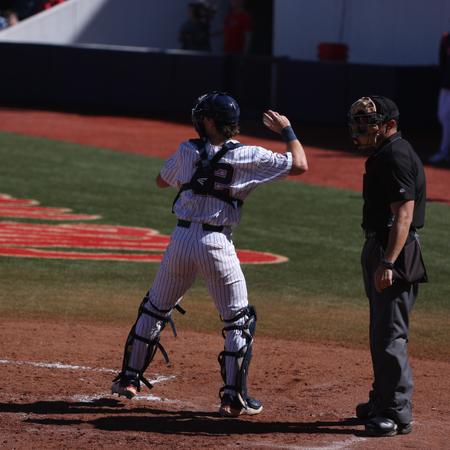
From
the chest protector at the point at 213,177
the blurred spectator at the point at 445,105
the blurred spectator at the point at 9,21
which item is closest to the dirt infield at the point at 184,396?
the chest protector at the point at 213,177

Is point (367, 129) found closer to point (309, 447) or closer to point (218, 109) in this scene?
point (218, 109)

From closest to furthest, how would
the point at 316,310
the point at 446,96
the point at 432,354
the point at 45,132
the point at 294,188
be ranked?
the point at 432,354 → the point at 316,310 → the point at 294,188 → the point at 446,96 → the point at 45,132

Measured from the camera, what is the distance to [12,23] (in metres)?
26.8

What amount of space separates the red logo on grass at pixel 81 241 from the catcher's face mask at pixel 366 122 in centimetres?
541

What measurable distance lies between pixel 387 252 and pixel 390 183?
36 centimetres

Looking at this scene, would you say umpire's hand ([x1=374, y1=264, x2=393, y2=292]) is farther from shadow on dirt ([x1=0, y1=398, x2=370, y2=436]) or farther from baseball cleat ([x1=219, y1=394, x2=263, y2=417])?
baseball cleat ([x1=219, y1=394, x2=263, y2=417])

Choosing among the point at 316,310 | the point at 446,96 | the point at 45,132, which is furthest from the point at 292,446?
the point at 45,132

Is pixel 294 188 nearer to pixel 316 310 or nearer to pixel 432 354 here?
pixel 316 310

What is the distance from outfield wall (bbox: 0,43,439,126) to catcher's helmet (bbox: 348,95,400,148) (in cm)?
1676

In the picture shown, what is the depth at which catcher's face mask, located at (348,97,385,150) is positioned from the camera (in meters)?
6.07

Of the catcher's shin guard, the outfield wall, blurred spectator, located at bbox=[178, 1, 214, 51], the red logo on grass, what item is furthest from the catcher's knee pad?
blurred spectator, located at bbox=[178, 1, 214, 51]

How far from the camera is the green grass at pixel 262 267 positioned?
9125 mm

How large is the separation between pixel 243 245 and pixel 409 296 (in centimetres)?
629

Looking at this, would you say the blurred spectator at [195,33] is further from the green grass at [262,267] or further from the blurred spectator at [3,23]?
the green grass at [262,267]
